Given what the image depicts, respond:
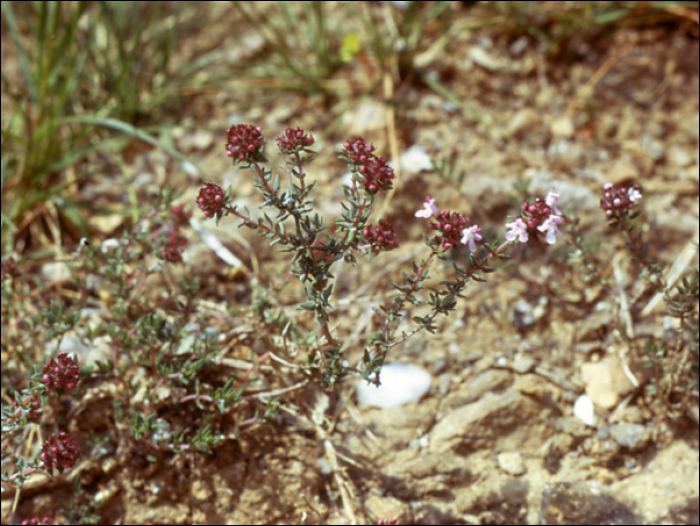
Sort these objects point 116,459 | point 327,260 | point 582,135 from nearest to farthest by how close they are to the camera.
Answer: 1. point 327,260
2. point 116,459
3. point 582,135

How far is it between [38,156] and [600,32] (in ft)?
10.9

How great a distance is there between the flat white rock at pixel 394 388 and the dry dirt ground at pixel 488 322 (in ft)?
0.15

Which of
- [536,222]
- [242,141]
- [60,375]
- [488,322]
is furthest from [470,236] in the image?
[60,375]

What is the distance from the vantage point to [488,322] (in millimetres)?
3248

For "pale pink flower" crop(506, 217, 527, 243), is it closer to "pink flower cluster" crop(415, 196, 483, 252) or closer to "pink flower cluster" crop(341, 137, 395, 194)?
"pink flower cluster" crop(415, 196, 483, 252)

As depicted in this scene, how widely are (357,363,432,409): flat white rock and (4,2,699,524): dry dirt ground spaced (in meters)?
0.05

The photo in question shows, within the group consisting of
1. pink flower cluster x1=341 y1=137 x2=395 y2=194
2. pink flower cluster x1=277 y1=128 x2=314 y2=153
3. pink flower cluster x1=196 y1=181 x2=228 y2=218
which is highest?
pink flower cluster x1=277 y1=128 x2=314 y2=153

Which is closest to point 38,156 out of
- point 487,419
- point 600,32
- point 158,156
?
point 158,156

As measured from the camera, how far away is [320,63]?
157 inches

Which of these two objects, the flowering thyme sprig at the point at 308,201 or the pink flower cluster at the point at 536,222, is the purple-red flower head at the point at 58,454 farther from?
the pink flower cluster at the point at 536,222

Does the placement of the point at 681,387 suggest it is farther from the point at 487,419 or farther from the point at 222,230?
the point at 222,230

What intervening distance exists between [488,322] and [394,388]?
1.98ft

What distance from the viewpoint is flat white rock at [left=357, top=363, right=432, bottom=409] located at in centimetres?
299

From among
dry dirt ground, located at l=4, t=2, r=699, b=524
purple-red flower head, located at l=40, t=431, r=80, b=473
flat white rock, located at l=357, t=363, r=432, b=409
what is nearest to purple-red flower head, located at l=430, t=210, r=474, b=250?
dry dirt ground, located at l=4, t=2, r=699, b=524
